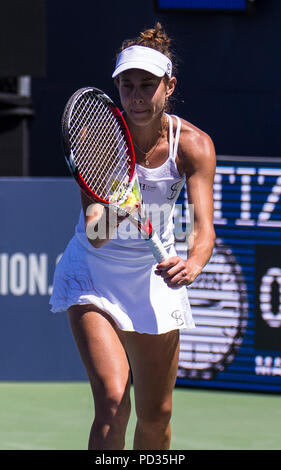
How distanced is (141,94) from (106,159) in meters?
0.29

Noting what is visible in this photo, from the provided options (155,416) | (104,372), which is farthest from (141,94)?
(155,416)

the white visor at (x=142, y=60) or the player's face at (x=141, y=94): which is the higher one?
the white visor at (x=142, y=60)

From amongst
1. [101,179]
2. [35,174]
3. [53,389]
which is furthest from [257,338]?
[101,179]

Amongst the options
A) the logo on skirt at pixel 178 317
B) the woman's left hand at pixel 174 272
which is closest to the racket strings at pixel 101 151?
the woman's left hand at pixel 174 272

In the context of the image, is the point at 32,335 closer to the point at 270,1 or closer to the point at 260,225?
the point at 260,225

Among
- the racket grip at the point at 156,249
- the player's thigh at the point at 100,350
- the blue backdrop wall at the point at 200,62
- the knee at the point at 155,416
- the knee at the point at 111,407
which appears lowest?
the knee at the point at 155,416

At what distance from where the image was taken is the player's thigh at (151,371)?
4059mm

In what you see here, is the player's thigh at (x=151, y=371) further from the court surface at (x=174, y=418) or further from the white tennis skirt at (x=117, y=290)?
the court surface at (x=174, y=418)

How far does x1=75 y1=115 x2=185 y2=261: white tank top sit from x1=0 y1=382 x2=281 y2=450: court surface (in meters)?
1.49

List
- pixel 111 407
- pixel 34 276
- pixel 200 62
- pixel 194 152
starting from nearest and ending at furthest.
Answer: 1. pixel 111 407
2. pixel 194 152
3. pixel 34 276
4. pixel 200 62

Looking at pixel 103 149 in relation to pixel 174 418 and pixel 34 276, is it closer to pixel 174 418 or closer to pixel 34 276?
pixel 174 418

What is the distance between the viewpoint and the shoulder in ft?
12.9

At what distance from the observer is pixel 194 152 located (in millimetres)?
3945

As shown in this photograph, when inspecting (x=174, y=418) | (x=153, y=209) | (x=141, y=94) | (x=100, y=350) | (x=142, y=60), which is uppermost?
(x=142, y=60)
